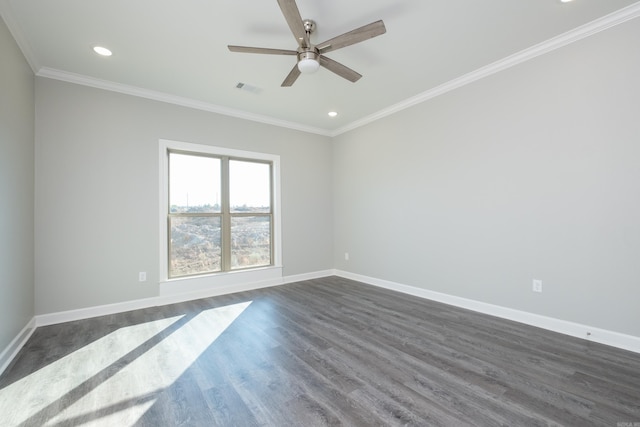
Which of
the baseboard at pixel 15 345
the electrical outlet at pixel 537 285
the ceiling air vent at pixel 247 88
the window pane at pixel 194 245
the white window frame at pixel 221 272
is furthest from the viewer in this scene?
the window pane at pixel 194 245

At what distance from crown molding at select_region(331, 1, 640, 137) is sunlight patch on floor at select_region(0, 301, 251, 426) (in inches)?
155

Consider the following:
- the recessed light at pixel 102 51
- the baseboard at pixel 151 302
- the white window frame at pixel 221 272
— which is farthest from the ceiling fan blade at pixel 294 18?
the baseboard at pixel 151 302

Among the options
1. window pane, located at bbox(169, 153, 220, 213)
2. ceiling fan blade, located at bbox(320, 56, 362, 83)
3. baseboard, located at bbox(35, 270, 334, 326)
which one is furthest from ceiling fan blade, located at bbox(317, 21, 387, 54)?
baseboard, located at bbox(35, 270, 334, 326)

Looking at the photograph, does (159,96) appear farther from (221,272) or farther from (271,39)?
(221,272)

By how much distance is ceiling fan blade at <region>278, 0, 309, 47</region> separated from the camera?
1914 mm

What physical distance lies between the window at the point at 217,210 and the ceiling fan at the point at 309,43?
2311mm

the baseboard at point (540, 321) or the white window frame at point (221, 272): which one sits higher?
the white window frame at point (221, 272)

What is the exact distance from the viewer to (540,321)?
2.96 metres

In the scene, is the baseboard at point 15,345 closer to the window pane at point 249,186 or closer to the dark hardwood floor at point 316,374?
the dark hardwood floor at point 316,374

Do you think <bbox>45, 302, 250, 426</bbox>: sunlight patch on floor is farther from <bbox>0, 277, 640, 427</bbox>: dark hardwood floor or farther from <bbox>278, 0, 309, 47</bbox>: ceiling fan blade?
<bbox>278, 0, 309, 47</bbox>: ceiling fan blade

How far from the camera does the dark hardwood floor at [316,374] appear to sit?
171 cm

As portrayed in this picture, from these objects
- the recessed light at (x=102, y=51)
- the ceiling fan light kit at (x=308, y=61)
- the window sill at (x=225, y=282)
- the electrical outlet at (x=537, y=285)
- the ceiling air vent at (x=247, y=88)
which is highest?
the ceiling air vent at (x=247, y=88)

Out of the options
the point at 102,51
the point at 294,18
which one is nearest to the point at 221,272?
the point at 102,51

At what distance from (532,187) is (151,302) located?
15.9 ft
